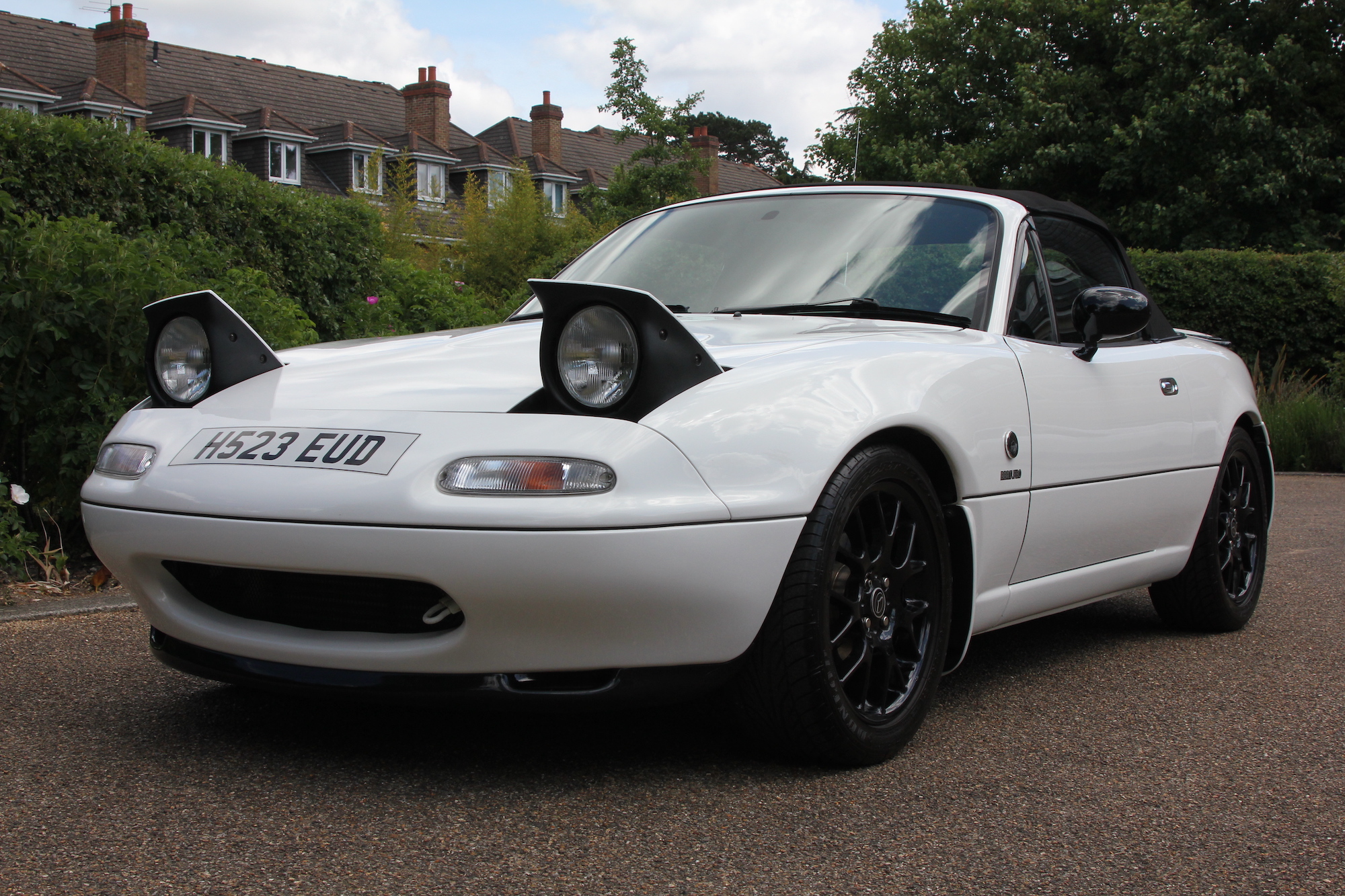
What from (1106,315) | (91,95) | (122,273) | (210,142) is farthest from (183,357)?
(210,142)

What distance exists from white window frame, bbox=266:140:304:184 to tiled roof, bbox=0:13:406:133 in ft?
7.18

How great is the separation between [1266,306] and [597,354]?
46.1 ft

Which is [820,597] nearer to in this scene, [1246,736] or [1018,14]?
[1246,736]

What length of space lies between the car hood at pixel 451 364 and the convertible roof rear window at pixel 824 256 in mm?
145

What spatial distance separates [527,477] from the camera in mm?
2391

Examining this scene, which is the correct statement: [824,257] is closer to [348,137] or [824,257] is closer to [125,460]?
[125,460]

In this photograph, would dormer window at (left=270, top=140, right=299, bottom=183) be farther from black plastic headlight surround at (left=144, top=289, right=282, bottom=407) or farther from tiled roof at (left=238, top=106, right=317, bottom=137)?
black plastic headlight surround at (left=144, top=289, right=282, bottom=407)

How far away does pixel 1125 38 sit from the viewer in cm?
2491

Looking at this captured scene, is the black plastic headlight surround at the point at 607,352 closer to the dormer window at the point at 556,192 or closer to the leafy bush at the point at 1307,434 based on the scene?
the leafy bush at the point at 1307,434

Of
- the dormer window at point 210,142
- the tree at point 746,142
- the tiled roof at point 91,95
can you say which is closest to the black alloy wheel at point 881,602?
the tiled roof at point 91,95

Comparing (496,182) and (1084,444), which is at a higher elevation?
(496,182)

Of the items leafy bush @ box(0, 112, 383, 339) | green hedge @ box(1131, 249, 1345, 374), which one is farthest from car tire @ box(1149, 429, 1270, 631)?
green hedge @ box(1131, 249, 1345, 374)

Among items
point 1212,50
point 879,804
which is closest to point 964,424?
point 879,804

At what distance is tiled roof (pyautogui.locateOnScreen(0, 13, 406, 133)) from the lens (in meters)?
38.2
